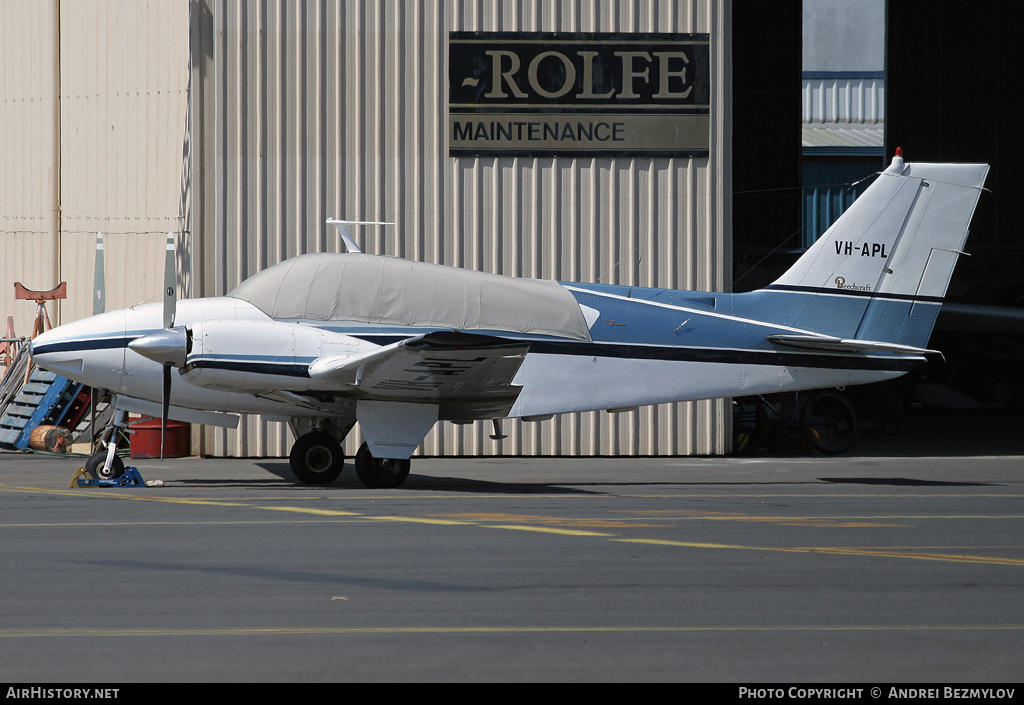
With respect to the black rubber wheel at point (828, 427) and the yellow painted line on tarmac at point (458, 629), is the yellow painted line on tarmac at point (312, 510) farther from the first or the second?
the black rubber wheel at point (828, 427)

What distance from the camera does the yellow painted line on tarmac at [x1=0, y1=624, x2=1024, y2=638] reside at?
5066 mm

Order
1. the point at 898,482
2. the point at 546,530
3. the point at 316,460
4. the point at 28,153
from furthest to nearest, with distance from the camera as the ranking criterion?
the point at 28,153 < the point at 898,482 < the point at 316,460 < the point at 546,530

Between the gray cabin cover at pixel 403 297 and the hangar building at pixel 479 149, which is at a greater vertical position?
the hangar building at pixel 479 149

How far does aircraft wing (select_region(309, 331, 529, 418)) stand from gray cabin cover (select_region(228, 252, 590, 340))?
0.77m

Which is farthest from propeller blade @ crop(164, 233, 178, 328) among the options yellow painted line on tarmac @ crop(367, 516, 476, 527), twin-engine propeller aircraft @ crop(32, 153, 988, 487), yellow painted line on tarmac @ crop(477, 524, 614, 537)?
yellow painted line on tarmac @ crop(477, 524, 614, 537)

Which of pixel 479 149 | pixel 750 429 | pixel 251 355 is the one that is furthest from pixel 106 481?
pixel 750 429

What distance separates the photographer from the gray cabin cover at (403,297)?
11109mm

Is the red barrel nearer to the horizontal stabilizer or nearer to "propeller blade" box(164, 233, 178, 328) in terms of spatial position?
"propeller blade" box(164, 233, 178, 328)

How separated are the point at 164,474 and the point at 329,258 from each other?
373cm

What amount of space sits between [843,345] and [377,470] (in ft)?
18.7

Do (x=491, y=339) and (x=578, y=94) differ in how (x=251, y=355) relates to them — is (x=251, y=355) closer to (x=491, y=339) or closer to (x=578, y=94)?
(x=491, y=339)

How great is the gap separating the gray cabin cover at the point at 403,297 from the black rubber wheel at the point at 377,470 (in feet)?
5.03

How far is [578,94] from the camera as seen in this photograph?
51.3 feet

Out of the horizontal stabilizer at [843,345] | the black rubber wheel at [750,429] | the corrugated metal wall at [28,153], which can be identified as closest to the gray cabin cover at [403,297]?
the horizontal stabilizer at [843,345]
